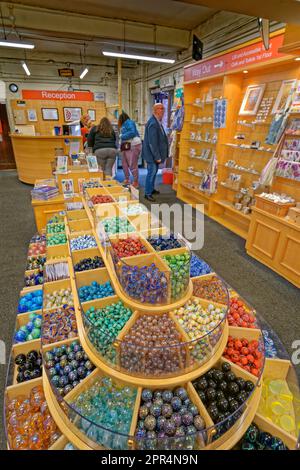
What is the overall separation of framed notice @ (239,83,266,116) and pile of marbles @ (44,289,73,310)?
Answer: 411cm

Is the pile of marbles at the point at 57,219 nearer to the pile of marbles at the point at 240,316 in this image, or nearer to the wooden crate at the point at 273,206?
the pile of marbles at the point at 240,316

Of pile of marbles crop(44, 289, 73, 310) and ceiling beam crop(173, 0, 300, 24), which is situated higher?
ceiling beam crop(173, 0, 300, 24)

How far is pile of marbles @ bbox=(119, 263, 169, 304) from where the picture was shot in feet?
6.13

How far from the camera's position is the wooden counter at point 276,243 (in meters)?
3.35

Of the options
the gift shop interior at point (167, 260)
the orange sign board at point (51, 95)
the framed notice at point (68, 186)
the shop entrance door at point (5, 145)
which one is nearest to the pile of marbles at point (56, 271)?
the gift shop interior at point (167, 260)

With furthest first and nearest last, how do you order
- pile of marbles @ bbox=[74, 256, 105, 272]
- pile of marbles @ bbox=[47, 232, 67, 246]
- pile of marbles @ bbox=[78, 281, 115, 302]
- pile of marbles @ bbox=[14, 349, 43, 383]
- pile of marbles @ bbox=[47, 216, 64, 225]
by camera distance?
pile of marbles @ bbox=[47, 216, 64, 225], pile of marbles @ bbox=[47, 232, 67, 246], pile of marbles @ bbox=[74, 256, 105, 272], pile of marbles @ bbox=[78, 281, 115, 302], pile of marbles @ bbox=[14, 349, 43, 383]

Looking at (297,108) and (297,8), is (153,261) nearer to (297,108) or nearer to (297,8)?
(297,8)

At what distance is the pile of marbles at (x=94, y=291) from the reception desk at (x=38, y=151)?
6.38 meters

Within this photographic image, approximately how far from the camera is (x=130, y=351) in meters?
1.55

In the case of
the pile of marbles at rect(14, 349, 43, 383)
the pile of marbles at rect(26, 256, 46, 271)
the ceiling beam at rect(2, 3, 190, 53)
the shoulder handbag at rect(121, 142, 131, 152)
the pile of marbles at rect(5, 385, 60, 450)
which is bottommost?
the pile of marbles at rect(5, 385, 60, 450)

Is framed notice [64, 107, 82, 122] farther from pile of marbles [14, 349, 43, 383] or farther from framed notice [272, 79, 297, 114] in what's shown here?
pile of marbles [14, 349, 43, 383]

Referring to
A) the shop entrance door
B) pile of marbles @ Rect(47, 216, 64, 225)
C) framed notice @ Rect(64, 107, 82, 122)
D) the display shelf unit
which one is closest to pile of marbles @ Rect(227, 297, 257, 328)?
the display shelf unit
